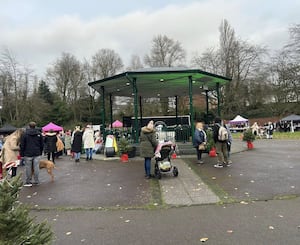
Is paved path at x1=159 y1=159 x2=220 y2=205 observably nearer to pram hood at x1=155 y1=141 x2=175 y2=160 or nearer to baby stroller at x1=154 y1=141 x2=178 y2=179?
baby stroller at x1=154 y1=141 x2=178 y2=179

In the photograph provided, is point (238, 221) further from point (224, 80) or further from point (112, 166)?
point (224, 80)

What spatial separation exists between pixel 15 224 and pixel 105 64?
177ft

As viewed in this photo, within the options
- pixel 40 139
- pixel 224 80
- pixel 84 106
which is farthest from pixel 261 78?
pixel 40 139

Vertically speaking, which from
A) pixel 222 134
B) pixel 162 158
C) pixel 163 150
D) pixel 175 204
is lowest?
pixel 175 204

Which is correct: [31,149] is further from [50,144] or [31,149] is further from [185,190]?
[50,144]

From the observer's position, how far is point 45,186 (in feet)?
30.8

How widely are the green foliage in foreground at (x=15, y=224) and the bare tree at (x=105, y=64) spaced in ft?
173

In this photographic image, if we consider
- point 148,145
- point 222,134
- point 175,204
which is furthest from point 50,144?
point 175,204

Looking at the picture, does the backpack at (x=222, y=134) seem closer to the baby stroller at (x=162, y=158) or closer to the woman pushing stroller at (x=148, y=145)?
the baby stroller at (x=162, y=158)

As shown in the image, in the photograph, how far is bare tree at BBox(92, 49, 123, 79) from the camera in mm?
55072

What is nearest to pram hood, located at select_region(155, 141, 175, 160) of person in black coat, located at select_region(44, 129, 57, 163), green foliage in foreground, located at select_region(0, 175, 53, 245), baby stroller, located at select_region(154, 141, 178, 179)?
baby stroller, located at select_region(154, 141, 178, 179)

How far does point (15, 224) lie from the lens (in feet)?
9.36

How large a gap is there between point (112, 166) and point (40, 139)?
381 cm

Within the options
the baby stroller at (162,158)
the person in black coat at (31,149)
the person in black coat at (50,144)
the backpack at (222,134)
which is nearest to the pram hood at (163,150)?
the baby stroller at (162,158)
